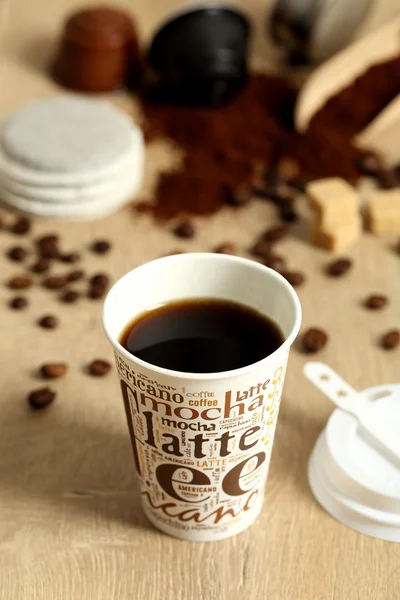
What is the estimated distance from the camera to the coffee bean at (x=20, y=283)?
107 centimetres

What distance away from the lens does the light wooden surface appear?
71 centimetres

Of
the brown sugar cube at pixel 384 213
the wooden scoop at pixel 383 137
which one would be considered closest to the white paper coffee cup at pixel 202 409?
the brown sugar cube at pixel 384 213

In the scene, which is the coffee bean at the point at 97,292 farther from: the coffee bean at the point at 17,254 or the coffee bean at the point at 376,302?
the coffee bean at the point at 376,302

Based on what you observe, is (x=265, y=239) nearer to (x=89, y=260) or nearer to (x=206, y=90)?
(x=89, y=260)

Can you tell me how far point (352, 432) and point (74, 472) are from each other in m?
0.30

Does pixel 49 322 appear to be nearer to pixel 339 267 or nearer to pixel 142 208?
pixel 142 208

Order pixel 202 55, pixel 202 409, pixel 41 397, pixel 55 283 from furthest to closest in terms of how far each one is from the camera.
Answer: pixel 202 55, pixel 55 283, pixel 41 397, pixel 202 409

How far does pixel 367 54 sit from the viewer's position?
4.93ft

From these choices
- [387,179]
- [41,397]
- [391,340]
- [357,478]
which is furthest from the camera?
[387,179]

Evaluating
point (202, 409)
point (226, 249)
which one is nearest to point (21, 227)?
point (226, 249)

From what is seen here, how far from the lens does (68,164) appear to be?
3.88 ft

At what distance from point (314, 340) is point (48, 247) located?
0.43 metres

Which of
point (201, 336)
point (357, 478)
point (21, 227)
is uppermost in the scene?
point (201, 336)

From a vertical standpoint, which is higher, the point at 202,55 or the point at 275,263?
the point at 202,55
